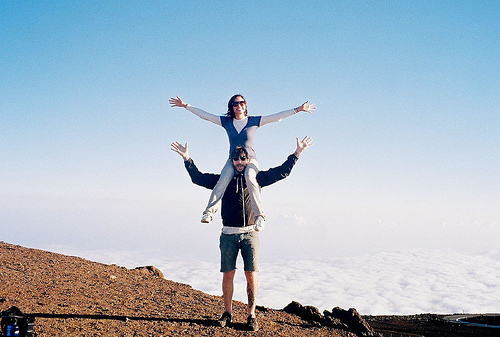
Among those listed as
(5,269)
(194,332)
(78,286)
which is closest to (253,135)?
(194,332)

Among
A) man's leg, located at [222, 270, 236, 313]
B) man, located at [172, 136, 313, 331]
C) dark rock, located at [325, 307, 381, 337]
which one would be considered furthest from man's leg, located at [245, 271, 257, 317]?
dark rock, located at [325, 307, 381, 337]

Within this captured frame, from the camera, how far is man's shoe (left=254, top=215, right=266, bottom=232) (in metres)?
7.22

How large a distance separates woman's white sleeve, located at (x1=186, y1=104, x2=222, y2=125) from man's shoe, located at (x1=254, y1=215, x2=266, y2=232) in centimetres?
217

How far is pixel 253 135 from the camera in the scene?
26.1 ft

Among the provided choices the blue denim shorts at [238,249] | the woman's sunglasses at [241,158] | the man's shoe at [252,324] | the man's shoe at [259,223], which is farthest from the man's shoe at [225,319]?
the woman's sunglasses at [241,158]

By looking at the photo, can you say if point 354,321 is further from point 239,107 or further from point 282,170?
point 239,107

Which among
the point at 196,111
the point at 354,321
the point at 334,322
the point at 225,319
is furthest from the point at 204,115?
the point at 354,321

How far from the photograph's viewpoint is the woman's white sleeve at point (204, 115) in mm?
Answer: 8203

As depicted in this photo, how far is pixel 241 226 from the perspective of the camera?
746 centimetres

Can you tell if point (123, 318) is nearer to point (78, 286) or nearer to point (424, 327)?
point (78, 286)

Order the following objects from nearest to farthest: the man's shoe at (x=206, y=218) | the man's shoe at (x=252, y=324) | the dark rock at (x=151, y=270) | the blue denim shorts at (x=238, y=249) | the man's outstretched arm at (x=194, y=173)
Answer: the man's shoe at (x=206, y=218) < the blue denim shorts at (x=238, y=249) < the man's shoe at (x=252, y=324) < the man's outstretched arm at (x=194, y=173) < the dark rock at (x=151, y=270)

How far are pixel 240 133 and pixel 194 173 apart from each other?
120cm

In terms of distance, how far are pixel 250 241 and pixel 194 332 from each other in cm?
183

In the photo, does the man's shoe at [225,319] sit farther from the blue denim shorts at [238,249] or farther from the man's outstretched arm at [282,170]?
the man's outstretched arm at [282,170]
